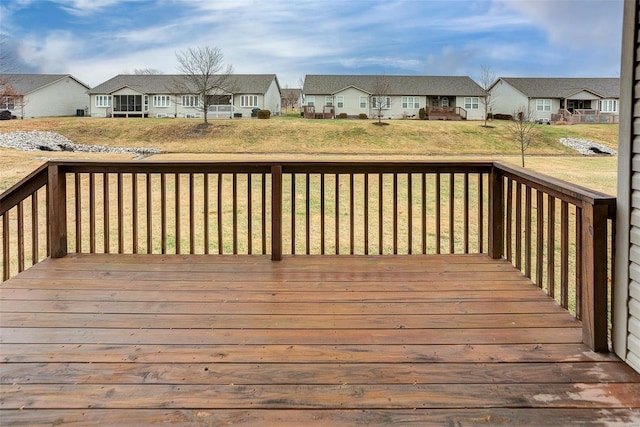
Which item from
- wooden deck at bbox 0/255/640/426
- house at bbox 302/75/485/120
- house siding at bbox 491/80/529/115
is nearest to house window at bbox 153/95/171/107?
house at bbox 302/75/485/120

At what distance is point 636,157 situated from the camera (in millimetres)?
1929

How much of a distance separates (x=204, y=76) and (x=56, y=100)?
10368 mm

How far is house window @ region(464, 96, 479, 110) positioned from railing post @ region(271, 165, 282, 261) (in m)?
28.3

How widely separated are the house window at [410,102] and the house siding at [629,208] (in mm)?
28108

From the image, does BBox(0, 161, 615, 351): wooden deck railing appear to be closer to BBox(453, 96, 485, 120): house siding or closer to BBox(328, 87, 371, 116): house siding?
BBox(328, 87, 371, 116): house siding

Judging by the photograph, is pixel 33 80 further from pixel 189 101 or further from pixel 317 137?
pixel 317 137

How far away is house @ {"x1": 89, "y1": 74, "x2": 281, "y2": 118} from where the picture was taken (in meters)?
27.2

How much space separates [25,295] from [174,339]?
1.20 m

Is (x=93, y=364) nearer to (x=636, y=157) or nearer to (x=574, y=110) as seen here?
(x=636, y=157)

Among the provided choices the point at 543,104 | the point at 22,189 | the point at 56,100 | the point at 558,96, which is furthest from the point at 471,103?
the point at 22,189

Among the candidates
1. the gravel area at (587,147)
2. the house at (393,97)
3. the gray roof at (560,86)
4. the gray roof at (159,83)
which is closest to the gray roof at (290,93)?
the house at (393,97)

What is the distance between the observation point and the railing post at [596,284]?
202 cm

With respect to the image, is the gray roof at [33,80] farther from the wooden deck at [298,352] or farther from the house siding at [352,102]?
the wooden deck at [298,352]

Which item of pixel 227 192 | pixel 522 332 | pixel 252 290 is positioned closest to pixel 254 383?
pixel 252 290
